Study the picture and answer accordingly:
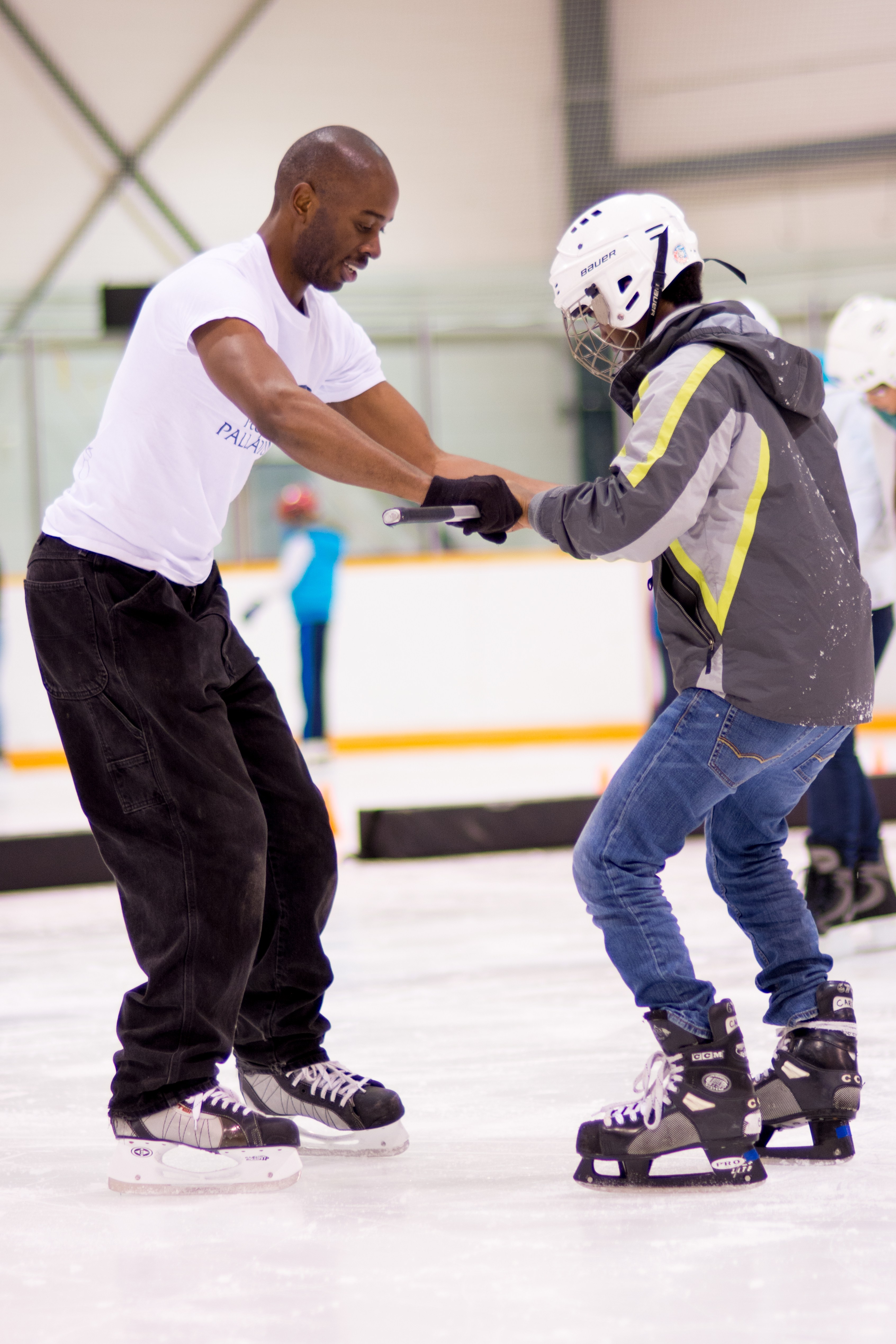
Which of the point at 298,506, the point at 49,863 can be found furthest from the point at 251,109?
the point at 49,863

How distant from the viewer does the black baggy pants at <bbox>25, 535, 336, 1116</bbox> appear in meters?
1.99

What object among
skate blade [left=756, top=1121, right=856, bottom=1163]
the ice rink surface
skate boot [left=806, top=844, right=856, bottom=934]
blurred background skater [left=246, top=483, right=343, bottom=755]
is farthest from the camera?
blurred background skater [left=246, top=483, right=343, bottom=755]

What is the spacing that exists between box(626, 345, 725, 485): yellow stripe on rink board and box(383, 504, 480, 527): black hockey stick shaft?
21 centimetres

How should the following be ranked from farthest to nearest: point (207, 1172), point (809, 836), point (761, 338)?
1. point (809, 836)
2. point (207, 1172)
3. point (761, 338)

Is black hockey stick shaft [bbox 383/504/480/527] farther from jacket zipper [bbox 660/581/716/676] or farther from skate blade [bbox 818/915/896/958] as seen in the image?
skate blade [bbox 818/915/896/958]

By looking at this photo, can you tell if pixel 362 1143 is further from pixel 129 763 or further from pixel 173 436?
pixel 173 436

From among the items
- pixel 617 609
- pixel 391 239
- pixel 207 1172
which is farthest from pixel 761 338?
pixel 391 239

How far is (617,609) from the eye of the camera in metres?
8.86

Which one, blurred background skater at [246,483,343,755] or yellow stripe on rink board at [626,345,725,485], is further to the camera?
blurred background skater at [246,483,343,755]

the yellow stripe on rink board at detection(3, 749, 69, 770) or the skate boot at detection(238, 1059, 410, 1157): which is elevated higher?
the yellow stripe on rink board at detection(3, 749, 69, 770)

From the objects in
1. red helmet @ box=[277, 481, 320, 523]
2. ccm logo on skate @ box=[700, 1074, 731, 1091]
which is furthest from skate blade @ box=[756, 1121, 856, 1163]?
red helmet @ box=[277, 481, 320, 523]

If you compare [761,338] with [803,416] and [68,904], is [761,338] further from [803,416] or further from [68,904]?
[68,904]

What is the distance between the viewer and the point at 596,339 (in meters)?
2.02

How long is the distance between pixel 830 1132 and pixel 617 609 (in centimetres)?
695
